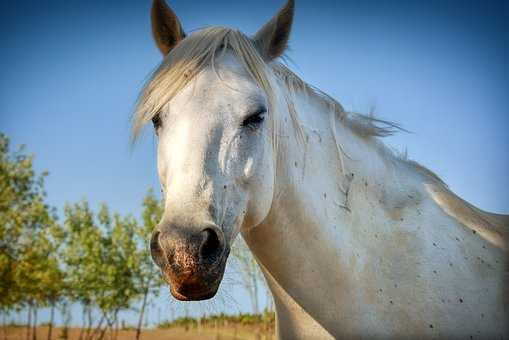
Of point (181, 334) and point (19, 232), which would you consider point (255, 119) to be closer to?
point (19, 232)

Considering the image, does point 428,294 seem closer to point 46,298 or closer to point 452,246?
point 452,246

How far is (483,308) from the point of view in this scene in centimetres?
303

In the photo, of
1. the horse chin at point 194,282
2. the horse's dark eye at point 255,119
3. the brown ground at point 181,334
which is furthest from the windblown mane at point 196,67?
the brown ground at point 181,334

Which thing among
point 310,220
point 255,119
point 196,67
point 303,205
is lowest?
point 310,220

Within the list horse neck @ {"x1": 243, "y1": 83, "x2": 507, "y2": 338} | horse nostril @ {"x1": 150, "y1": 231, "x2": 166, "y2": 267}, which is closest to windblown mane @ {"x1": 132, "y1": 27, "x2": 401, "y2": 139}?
horse neck @ {"x1": 243, "y1": 83, "x2": 507, "y2": 338}

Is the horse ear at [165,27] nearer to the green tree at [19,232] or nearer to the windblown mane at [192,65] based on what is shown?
the windblown mane at [192,65]

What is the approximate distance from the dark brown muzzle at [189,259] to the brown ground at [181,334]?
22.3 m

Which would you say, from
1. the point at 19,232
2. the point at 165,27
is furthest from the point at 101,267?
the point at 165,27

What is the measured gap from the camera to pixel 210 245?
2266mm

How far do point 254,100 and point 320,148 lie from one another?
2.42 ft

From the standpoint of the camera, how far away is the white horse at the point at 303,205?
8.29 ft

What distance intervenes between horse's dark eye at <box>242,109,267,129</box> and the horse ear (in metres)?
1.01

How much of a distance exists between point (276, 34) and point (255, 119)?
0.88m

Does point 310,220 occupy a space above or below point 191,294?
above
